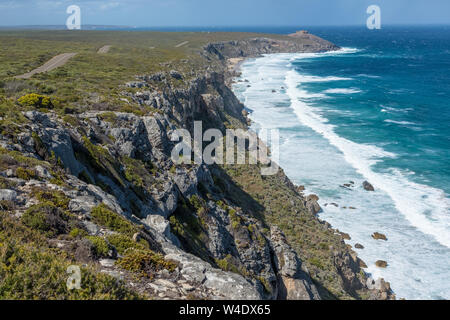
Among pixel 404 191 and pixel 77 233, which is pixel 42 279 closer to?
pixel 77 233

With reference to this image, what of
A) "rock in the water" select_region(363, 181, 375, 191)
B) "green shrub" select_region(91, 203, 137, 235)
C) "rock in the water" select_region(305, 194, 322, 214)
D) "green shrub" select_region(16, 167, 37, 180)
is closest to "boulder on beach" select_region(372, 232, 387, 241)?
"rock in the water" select_region(305, 194, 322, 214)

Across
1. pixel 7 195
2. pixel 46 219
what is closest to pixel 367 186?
pixel 46 219

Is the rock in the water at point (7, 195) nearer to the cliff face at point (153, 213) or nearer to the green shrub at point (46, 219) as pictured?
the cliff face at point (153, 213)

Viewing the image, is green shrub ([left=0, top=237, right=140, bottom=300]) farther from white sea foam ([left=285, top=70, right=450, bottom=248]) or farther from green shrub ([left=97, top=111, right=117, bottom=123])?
white sea foam ([left=285, top=70, right=450, bottom=248])
